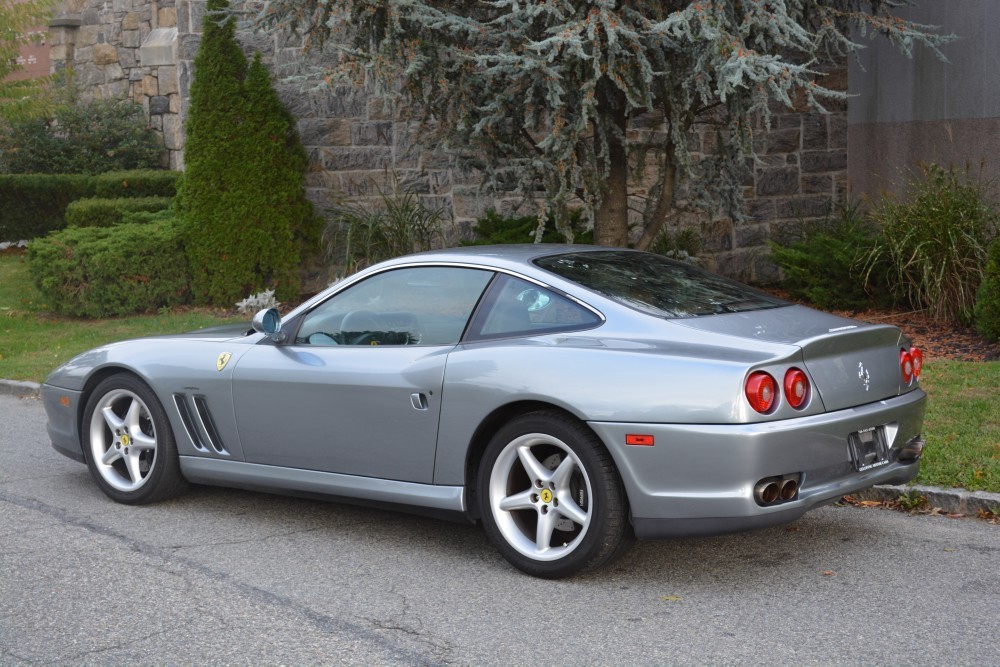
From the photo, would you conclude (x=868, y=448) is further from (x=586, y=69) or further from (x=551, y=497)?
(x=586, y=69)

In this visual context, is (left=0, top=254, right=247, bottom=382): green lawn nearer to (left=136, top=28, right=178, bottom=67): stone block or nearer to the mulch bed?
(left=136, top=28, right=178, bottom=67): stone block

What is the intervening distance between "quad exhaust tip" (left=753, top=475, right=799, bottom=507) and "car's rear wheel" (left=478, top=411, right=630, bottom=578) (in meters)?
0.54

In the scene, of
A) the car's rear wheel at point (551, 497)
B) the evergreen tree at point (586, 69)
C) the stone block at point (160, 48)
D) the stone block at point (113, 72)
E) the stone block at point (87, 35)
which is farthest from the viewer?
the stone block at point (87, 35)

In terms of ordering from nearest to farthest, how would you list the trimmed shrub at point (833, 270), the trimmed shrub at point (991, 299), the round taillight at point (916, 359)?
the round taillight at point (916, 359)
the trimmed shrub at point (991, 299)
the trimmed shrub at point (833, 270)

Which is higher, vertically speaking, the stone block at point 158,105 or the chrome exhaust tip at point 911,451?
the stone block at point 158,105

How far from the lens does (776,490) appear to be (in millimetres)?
4547

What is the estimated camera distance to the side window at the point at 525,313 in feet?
16.6

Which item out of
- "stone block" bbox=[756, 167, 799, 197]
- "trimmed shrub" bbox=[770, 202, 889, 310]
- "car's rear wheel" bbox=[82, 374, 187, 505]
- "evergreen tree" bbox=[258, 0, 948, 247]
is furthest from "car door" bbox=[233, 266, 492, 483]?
"stone block" bbox=[756, 167, 799, 197]

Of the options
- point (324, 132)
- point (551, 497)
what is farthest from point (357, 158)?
point (551, 497)

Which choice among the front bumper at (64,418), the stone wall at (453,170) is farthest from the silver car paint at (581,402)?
the stone wall at (453,170)

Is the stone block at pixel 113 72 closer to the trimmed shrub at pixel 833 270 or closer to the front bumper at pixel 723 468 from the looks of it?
the trimmed shrub at pixel 833 270

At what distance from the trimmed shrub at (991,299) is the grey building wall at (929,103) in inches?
64.8

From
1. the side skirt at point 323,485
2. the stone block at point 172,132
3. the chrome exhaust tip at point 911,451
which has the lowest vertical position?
the side skirt at point 323,485

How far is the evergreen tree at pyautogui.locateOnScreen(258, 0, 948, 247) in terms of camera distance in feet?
29.4
